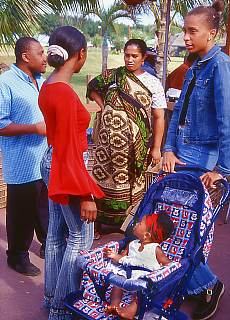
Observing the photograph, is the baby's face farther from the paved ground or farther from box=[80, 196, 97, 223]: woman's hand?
the paved ground

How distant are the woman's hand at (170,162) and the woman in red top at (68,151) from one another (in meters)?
0.48

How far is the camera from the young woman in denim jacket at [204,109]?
2.60 metres

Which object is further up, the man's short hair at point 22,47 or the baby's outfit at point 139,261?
the man's short hair at point 22,47

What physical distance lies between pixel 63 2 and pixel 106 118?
14.2 ft

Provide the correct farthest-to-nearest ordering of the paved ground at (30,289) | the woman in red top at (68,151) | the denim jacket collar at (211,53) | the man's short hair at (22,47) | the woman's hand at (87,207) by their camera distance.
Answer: the man's short hair at (22,47)
the paved ground at (30,289)
the denim jacket collar at (211,53)
the woman's hand at (87,207)
the woman in red top at (68,151)

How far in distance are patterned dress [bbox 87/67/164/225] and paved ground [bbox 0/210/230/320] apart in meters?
0.46

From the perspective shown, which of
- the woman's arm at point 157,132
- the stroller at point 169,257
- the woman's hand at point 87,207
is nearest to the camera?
the stroller at point 169,257

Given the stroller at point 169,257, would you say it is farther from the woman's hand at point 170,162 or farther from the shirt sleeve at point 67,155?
the shirt sleeve at point 67,155

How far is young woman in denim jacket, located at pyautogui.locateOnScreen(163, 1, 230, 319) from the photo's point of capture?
2.60 metres

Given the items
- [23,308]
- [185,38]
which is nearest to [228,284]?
[23,308]

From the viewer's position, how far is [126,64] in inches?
159

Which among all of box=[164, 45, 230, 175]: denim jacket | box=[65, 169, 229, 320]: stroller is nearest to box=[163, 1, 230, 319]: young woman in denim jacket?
box=[164, 45, 230, 175]: denim jacket

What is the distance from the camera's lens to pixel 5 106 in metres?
3.37

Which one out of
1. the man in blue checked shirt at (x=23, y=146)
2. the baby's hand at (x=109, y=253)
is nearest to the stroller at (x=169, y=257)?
the baby's hand at (x=109, y=253)
